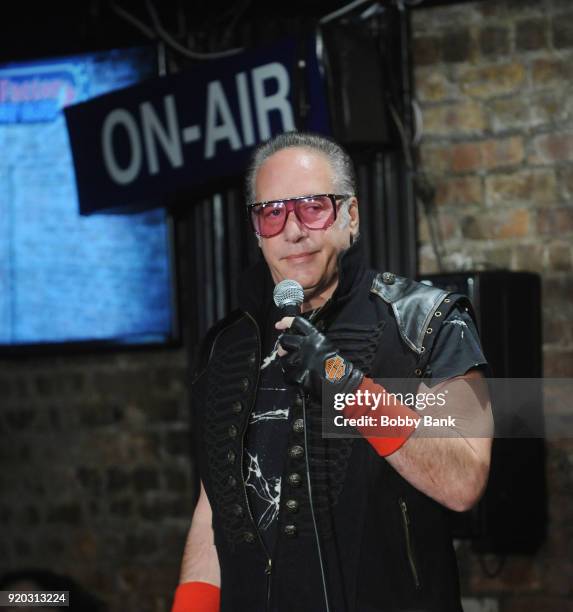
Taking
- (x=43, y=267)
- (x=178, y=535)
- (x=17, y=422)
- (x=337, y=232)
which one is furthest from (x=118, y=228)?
(x=337, y=232)

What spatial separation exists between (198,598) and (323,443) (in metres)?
0.48

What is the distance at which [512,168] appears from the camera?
379cm

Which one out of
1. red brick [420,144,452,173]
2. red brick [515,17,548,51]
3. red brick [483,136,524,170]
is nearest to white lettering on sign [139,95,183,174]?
red brick [420,144,452,173]

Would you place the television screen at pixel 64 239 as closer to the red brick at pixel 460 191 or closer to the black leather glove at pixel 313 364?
the red brick at pixel 460 191

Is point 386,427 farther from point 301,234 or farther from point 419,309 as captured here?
point 301,234

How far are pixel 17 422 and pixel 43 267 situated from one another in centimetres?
70

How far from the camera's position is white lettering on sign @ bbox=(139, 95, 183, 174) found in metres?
3.97

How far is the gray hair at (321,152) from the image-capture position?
2.18m

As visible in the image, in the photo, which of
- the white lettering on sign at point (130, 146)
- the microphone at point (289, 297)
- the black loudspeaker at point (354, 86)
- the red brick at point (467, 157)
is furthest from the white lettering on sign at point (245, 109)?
the microphone at point (289, 297)

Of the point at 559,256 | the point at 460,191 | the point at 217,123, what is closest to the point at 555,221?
the point at 559,256

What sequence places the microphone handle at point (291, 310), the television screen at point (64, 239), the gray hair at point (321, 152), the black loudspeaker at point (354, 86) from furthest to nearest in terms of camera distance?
1. the television screen at point (64, 239)
2. the black loudspeaker at point (354, 86)
3. the gray hair at point (321, 152)
4. the microphone handle at point (291, 310)

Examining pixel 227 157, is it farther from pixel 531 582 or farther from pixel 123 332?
pixel 531 582

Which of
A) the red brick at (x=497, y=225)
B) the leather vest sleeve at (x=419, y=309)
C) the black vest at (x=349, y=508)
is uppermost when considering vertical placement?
the red brick at (x=497, y=225)

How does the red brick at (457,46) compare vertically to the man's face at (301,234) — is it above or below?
above
